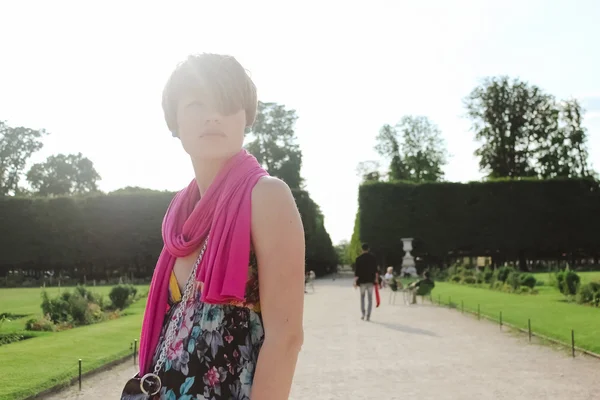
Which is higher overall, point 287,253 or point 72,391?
point 287,253

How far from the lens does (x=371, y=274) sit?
15914 mm

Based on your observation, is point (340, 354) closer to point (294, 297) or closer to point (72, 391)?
point (72, 391)

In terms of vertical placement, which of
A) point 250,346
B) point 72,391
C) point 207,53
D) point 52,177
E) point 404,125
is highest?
point 404,125

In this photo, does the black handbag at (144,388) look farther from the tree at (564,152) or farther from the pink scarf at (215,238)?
the tree at (564,152)

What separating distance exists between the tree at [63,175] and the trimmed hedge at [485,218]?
35167 mm

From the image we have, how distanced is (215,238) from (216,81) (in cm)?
42

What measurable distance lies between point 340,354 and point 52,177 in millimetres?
67099

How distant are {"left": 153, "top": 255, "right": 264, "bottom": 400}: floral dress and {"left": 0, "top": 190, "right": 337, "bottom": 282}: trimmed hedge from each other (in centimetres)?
4323

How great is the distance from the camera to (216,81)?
6.41 ft

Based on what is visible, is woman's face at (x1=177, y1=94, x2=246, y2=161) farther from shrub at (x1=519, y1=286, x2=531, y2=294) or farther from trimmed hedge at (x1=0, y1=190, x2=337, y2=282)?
trimmed hedge at (x1=0, y1=190, x2=337, y2=282)

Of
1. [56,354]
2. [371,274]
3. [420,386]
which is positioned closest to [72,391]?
[56,354]

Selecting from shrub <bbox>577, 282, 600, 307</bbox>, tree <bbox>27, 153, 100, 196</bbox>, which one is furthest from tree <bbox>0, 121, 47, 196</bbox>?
shrub <bbox>577, 282, 600, 307</bbox>

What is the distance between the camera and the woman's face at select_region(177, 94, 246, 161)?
6.48 feet

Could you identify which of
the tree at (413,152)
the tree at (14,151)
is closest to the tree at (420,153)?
the tree at (413,152)
